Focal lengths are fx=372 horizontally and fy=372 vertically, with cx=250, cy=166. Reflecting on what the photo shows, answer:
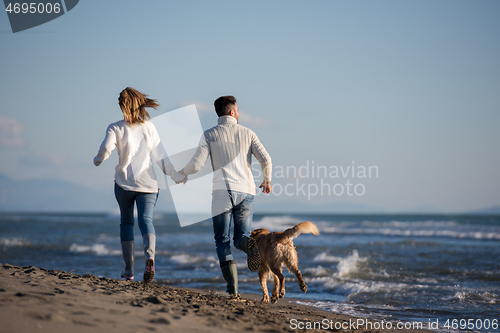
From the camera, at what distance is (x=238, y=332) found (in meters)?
2.56

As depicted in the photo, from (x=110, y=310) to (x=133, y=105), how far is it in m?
2.32

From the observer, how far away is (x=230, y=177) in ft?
13.0

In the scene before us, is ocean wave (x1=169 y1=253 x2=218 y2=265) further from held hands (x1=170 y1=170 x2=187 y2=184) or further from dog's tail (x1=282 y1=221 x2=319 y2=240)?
dog's tail (x1=282 y1=221 x2=319 y2=240)

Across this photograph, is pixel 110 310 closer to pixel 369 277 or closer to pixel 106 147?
pixel 106 147

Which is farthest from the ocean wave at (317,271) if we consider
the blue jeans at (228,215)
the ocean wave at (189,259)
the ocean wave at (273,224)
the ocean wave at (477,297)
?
the ocean wave at (273,224)

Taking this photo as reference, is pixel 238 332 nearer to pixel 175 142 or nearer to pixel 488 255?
pixel 175 142

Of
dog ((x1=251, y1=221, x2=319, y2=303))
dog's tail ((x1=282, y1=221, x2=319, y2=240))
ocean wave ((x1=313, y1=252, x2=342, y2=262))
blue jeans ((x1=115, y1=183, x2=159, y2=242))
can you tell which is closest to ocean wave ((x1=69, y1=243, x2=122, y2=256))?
ocean wave ((x1=313, y1=252, x2=342, y2=262))

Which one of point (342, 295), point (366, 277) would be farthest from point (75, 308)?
point (366, 277)

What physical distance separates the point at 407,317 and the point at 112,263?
7523mm

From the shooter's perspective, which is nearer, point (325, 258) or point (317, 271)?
point (317, 271)

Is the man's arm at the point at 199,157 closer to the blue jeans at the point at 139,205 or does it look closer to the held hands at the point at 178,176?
the held hands at the point at 178,176

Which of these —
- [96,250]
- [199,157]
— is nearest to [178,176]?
[199,157]

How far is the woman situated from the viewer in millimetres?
4062

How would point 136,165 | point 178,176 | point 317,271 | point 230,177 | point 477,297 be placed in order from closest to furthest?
point 230,177 → point 136,165 → point 178,176 → point 477,297 → point 317,271
